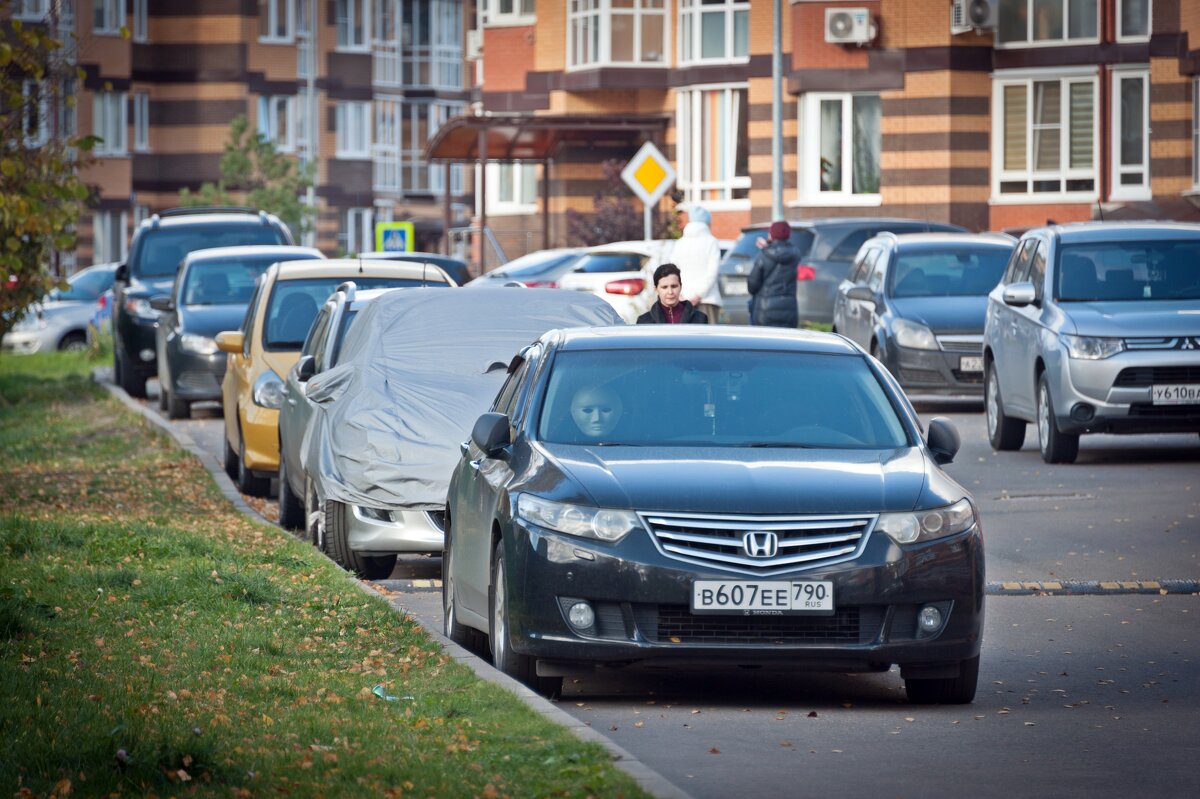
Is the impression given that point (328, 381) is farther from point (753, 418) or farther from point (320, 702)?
point (320, 702)

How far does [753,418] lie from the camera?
9383 millimetres

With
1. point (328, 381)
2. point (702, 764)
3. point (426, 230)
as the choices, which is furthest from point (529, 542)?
point (426, 230)

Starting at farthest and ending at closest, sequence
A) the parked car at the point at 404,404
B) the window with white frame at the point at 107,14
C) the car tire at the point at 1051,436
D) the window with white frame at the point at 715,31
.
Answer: the window with white frame at the point at 107,14 → the window with white frame at the point at 715,31 → the car tire at the point at 1051,436 → the parked car at the point at 404,404

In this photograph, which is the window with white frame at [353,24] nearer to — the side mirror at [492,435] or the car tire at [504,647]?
the side mirror at [492,435]

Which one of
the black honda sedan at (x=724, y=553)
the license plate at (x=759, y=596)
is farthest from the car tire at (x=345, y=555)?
the license plate at (x=759, y=596)

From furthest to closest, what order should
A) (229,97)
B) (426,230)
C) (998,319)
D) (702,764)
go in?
1. (426,230)
2. (229,97)
3. (998,319)
4. (702,764)

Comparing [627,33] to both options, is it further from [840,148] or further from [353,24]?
[353,24]

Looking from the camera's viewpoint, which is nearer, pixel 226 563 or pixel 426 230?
pixel 226 563

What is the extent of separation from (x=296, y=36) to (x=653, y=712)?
238 ft

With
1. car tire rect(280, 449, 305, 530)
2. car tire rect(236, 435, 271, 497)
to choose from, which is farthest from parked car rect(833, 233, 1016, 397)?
car tire rect(280, 449, 305, 530)

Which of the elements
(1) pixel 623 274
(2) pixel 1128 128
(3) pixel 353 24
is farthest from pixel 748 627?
(3) pixel 353 24

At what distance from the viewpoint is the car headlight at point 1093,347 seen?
18.3m

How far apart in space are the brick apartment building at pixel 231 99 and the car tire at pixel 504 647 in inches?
2221

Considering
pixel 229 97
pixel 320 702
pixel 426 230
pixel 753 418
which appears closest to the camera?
pixel 320 702
